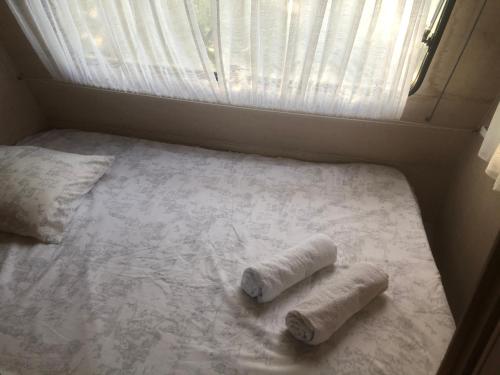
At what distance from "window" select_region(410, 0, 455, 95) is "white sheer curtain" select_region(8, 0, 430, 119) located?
0.06 metres

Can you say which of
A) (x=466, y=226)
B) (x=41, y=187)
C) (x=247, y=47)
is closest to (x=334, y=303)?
(x=466, y=226)

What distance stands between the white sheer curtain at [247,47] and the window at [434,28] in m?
0.06

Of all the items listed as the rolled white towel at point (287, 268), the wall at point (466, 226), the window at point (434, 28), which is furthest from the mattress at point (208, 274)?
the window at point (434, 28)

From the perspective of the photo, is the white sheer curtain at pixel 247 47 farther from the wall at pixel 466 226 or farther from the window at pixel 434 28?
the wall at pixel 466 226

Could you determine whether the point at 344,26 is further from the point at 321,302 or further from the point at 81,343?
the point at 81,343

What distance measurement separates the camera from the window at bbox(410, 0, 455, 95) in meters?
1.39

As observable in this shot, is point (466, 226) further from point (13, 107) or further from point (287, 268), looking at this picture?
point (13, 107)

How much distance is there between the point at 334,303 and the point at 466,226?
3.09ft

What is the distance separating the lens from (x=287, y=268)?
1.14m

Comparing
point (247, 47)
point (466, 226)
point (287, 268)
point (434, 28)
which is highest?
point (434, 28)

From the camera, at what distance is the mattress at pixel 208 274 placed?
982 millimetres

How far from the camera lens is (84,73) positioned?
1897mm

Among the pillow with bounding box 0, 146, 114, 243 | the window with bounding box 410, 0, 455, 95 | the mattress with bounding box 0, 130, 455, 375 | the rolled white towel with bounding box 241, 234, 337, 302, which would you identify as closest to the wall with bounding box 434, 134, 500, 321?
the mattress with bounding box 0, 130, 455, 375

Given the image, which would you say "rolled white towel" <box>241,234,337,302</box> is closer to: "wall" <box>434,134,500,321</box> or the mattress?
the mattress
